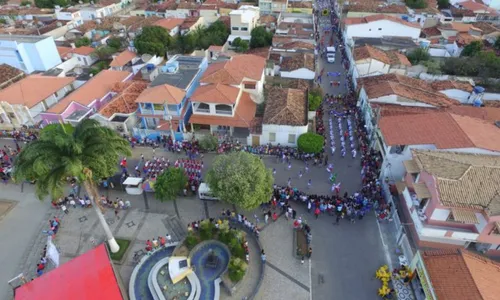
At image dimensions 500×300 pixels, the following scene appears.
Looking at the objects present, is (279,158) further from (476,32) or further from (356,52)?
(476,32)

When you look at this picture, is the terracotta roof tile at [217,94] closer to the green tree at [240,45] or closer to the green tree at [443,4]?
the green tree at [240,45]

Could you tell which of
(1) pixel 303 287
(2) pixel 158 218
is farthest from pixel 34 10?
(1) pixel 303 287

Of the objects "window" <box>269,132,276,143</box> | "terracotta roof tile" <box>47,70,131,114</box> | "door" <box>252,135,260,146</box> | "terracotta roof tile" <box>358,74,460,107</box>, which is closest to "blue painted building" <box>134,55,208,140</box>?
"terracotta roof tile" <box>47,70,131,114</box>

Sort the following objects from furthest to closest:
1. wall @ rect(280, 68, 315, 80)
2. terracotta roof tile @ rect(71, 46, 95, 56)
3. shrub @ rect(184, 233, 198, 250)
→ terracotta roof tile @ rect(71, 46, 95, 56) < wall @ rect(280, 68, 315, 80) < shrub @ rect(184, 233, 198, 250)

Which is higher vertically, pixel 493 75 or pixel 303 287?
pixel 493 75

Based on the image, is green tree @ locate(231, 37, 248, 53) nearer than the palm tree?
No

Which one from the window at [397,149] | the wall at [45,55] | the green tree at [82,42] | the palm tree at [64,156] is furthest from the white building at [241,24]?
the palm tree at [64,156]

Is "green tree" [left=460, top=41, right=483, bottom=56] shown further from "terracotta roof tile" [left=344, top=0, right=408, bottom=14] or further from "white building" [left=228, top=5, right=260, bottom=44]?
"white building" [left=228, top=5, right=260, bottom=44]
